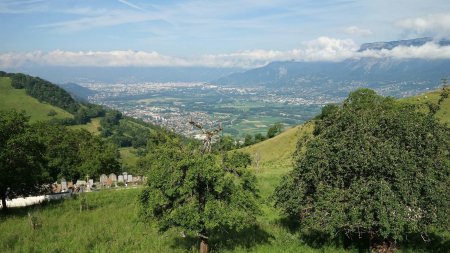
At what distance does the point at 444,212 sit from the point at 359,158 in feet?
13.1

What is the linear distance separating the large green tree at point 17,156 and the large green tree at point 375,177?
64.6 feet

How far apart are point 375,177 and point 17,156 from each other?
24.3 metres

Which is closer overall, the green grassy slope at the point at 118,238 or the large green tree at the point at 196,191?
the large green tree at the point at 196,191

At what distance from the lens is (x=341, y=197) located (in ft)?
55.5

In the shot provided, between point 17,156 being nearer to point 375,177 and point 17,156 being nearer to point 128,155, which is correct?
point 375,177

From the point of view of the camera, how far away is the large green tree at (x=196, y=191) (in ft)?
51.8

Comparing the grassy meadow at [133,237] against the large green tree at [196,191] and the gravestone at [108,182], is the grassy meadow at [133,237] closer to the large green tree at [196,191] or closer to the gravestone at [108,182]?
the large green tree at [196,191]

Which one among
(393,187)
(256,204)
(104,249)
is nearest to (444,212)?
(393,187)

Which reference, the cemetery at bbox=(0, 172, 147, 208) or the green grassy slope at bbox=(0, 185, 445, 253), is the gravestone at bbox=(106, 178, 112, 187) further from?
Result: the green grassy slope at bbox=(0, 185, 445, 253)

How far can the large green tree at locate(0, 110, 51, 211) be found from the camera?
2802cm

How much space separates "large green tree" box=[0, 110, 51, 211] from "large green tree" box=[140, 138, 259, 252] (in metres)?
15.7

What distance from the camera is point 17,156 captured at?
93.5 feet

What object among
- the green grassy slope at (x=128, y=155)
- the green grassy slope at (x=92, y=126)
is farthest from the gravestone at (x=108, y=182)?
the green grassy slope at (x=92, y=126)

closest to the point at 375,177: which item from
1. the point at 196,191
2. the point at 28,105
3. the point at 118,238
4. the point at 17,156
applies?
the point at 196,191
